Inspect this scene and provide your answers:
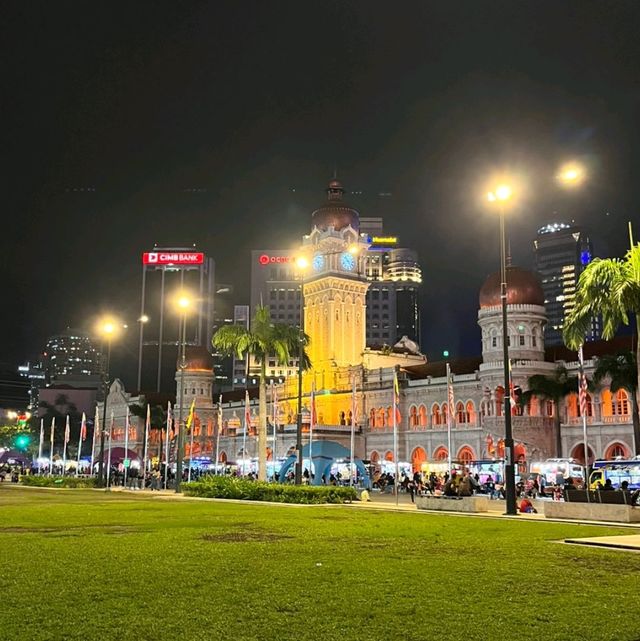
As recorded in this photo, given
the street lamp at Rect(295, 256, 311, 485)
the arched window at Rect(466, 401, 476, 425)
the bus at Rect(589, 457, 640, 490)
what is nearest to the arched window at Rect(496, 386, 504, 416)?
the arched window at Rect(466, 401, 476, 425)

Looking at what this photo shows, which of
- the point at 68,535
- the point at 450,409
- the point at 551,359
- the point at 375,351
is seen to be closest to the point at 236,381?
the point at 375,351

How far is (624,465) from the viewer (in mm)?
43438

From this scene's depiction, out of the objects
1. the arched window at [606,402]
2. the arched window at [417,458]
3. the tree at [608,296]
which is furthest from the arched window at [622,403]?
the tree at [608,296]

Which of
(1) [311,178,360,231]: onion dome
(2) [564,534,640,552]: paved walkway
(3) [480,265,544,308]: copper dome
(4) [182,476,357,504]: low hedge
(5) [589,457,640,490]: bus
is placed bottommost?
(2) [564,534,640,552]: paved walkway

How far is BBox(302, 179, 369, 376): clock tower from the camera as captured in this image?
97875mm

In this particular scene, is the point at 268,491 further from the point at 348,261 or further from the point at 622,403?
the point at 348,261

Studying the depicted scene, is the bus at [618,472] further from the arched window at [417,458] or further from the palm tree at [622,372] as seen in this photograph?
the arched window at [417,458]

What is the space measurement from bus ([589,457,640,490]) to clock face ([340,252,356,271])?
5784 cm

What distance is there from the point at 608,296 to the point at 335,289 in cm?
7451

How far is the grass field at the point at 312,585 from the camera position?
28.0 ft

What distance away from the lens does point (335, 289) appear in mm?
98625

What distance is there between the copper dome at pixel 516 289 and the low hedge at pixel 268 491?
1318 inches

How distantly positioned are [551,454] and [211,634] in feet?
194

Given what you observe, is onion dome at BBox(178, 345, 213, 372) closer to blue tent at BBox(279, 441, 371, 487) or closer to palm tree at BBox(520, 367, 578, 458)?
palm tree at BBox(520, 367, 578, 458)
